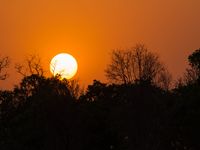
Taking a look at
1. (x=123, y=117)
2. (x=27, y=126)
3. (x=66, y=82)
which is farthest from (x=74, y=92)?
(x=123, y=117)

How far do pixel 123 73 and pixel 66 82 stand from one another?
26.0ft

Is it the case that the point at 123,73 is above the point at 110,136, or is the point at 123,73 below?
above

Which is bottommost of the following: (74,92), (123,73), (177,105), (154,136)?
(154,136)

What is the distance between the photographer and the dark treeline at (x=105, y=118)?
44.9 m

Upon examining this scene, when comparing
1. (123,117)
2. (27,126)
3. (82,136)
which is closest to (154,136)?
(123,117)

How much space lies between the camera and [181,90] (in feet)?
158

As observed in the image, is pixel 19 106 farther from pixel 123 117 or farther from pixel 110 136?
pixel 123 117

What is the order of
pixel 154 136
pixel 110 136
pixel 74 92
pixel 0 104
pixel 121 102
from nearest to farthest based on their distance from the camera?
1. pixel 154 136
2. pixel 121 102
3. pixel 110 136
4. pixel 74 92
5. pixel 0 104

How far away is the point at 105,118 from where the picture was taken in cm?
5122

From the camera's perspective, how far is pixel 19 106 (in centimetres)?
5809

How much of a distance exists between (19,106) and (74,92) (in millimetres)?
5889

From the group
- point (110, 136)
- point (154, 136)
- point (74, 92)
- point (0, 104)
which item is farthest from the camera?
point (0, 104)

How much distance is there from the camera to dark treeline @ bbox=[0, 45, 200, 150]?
147 ft

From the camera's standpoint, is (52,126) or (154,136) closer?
(154,136)
